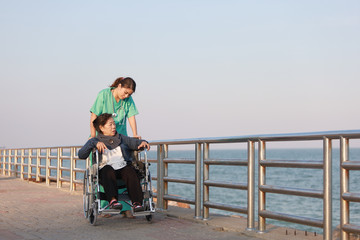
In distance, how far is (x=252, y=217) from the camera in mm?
5676

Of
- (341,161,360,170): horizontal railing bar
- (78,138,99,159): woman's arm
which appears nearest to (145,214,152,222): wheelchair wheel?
(78,138,99,159): woman's arm

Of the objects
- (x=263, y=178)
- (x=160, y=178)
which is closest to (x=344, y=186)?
(x=263, y=178)

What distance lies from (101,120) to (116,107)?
462mm

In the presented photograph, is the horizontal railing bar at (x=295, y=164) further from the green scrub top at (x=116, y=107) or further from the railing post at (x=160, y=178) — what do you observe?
the railing post at (x=160, y=178)

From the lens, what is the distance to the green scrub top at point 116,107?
687 cm

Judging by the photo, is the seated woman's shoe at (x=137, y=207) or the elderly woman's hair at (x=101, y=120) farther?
the elderly woman's hair at (x=101, y=120)

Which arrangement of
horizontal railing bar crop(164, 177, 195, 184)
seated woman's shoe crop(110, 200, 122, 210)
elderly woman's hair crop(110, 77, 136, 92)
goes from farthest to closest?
horizontal railing bar crop(164, 177, 195, 184)
elderly woman's hair crop(110, 77, 136, 92)
seated woman's shoe crop(110, 200, 122, 210)

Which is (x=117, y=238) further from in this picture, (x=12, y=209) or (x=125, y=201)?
(x=12, y=209)

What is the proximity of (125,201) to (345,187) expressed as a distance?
2.60 metres

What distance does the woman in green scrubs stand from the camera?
6.68 meters

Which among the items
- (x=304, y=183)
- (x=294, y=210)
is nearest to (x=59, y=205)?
(x=294, y=210)

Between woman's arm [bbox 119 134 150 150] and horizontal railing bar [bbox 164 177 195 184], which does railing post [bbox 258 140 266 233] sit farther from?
woman's arm [bbox 119 134 150 150]

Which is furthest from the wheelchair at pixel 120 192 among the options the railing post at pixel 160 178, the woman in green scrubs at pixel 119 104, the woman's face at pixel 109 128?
the railing post at pixel 160 178

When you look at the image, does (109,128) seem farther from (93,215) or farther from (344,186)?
(344,186)
